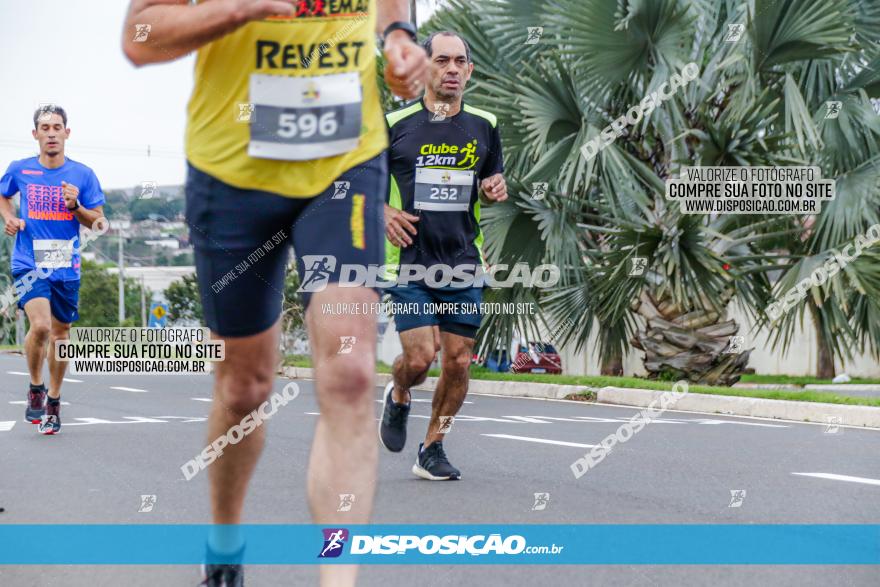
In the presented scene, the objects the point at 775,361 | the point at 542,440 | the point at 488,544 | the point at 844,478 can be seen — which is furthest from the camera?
the point at 775,361

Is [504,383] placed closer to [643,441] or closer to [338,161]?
[643,441]

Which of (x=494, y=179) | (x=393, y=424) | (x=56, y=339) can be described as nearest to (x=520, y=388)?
(x=56, y=339)

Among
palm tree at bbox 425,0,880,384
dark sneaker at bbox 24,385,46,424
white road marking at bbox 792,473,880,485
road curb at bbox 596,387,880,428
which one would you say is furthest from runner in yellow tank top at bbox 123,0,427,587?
palm tree at bbox 425,0,880,384

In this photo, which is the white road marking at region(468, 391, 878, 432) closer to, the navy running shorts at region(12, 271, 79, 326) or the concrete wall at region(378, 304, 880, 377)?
the navy running shorts at region(12, 271, 79, 326)

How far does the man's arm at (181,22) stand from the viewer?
2.67m

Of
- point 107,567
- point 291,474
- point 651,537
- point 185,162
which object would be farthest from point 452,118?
point 185,162

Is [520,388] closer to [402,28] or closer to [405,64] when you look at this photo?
[402,28]

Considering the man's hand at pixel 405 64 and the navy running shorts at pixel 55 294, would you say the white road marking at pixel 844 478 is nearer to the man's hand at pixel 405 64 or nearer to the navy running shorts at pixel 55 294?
the man's hand at pixel 405 64

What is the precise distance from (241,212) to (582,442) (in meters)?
5.93

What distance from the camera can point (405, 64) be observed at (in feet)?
9.22

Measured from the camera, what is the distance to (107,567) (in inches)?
165

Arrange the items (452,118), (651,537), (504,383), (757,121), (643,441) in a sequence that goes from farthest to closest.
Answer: (504,383)
(757,121)
(643,441)
(452,118)
(651,537)

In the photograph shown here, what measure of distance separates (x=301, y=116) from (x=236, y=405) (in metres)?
0.78

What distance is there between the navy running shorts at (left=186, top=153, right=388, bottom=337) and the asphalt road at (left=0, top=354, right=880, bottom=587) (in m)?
1.24
